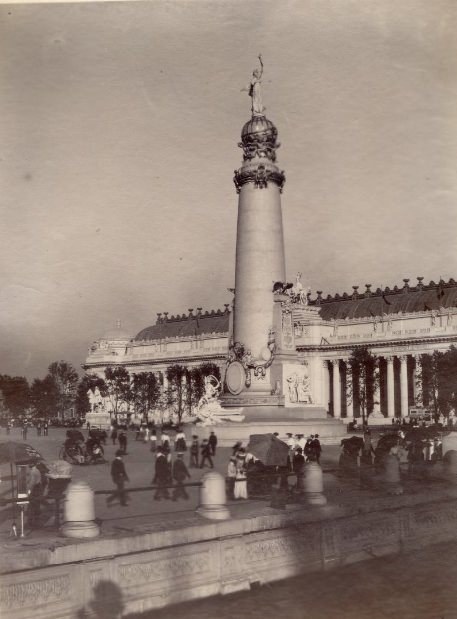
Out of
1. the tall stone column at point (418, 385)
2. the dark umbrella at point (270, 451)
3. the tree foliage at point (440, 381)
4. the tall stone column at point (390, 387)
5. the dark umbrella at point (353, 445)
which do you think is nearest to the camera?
the dark umbrella at point (270, 451)

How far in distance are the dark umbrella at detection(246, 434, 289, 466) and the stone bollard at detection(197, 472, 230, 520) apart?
829 centimetres

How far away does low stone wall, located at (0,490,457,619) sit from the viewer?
12469mm

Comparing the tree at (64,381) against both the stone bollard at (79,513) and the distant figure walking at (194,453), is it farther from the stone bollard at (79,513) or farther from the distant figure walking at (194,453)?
the stone bollard at (79,513)

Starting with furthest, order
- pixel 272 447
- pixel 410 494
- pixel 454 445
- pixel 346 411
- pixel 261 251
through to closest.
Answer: pixel 346 411, pixel 261 251, pixel 454 445, pixel 272 447, pixel 410 494

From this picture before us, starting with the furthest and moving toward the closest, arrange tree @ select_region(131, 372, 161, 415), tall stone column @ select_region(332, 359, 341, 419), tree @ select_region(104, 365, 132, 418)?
tall stone column @ select_region(332, 359, 341, 419), tree @ select_region(131, 372, 161, 415), tree @ select_region(104, 365, 132, 418)

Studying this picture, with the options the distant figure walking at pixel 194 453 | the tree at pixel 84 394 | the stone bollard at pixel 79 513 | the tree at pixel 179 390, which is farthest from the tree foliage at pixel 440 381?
the stone bollard at pixel 79 513

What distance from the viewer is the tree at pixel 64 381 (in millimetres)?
63175

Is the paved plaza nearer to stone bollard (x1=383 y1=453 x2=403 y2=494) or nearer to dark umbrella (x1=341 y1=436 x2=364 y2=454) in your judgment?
stone bollard (x1=383 y1=453 x2=403 y2=494)

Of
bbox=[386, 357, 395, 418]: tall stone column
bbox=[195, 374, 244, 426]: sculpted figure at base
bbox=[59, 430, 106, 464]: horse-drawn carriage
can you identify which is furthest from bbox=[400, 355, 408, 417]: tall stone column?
bbox=[59, 430, 106, 464]: horse-drawn carriage

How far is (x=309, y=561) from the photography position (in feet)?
53.3

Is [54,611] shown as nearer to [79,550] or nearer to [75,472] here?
[79,550]

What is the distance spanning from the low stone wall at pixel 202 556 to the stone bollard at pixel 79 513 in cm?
59

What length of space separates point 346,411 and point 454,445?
7390 centimetres

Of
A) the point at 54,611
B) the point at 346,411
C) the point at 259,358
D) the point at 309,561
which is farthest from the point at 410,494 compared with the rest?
the point at 346,411
